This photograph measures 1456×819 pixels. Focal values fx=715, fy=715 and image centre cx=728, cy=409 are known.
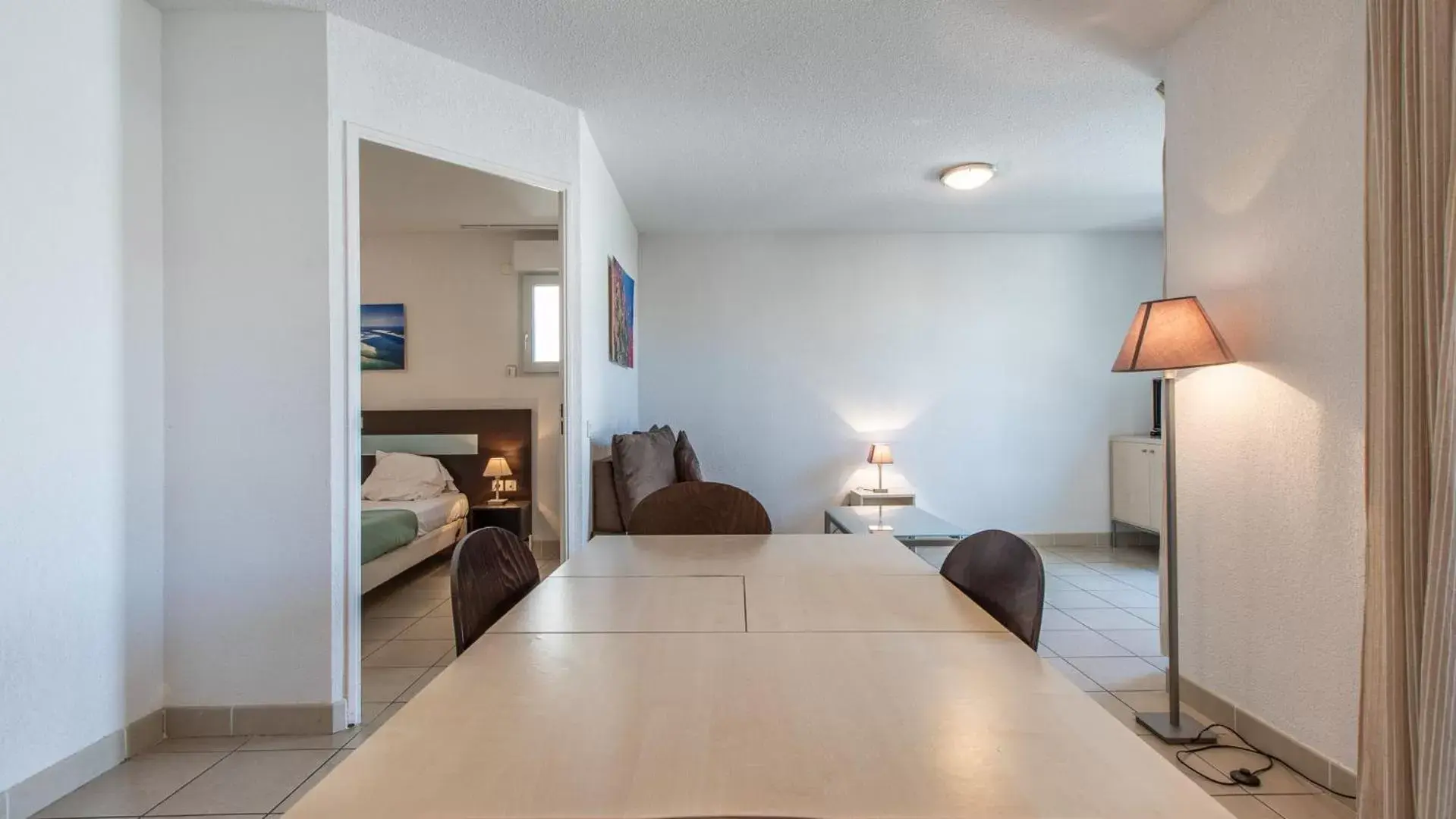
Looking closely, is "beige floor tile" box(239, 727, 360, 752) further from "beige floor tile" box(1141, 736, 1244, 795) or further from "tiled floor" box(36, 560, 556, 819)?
"beige floor tile" box(1141, 736, 1244, 795)

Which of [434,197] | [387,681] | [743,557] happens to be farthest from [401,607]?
[743,557]

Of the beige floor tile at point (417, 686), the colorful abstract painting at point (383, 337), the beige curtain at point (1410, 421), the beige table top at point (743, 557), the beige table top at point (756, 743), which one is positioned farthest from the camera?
the colorful abstract painting at point (383, 337)

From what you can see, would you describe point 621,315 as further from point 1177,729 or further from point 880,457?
point 1177,729

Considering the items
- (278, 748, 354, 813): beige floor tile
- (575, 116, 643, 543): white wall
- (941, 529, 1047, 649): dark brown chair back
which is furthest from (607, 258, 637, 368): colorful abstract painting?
(941, 529, 1047, 649): dark brown chair back

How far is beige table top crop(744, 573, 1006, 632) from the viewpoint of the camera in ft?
4.14

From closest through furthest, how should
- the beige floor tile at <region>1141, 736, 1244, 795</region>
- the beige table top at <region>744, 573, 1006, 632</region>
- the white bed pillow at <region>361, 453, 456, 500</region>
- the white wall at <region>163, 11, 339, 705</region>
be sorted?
the beige table top at <region>744, 573, 1006, 632</region>
the beige floor tile at <region>1141, 736, 1244, 795</region>
the white wall at <region>163, 11, 339, 705</region>
the white bed pillow at <region>361, 453, 456, 500</region>

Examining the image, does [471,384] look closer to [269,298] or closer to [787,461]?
[787,461]

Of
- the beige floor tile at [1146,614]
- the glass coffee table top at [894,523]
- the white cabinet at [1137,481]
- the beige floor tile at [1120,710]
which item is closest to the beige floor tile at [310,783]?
the glass coffee table top at [894,523]

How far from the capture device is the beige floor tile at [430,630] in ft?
11.7

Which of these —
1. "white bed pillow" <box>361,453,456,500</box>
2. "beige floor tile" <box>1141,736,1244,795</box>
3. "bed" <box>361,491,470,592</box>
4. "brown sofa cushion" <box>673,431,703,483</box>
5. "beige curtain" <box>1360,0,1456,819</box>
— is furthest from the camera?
"white bed pillow" <box>361,453,456,500</box>

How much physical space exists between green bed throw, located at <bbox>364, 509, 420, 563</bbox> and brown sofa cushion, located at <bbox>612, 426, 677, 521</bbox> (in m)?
1.33

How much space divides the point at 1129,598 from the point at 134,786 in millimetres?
4608

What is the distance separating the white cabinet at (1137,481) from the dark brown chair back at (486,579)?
4732mm

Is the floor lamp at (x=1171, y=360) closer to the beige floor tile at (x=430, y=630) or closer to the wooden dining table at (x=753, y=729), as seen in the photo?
the wooden dining table at (x=753, y=729)
